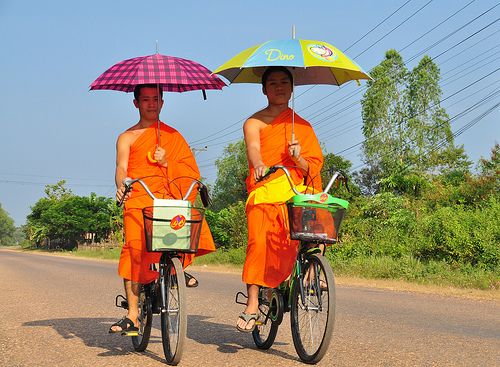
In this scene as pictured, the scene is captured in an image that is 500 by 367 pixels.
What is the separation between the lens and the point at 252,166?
221 inches

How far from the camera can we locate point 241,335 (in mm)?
6824

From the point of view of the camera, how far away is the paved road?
17.7 ft

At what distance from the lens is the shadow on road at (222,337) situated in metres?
5.87

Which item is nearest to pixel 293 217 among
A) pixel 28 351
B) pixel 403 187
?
pixel 28 351

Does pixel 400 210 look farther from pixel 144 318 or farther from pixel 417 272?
pixel 144 318

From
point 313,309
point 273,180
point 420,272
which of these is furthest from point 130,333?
point 420,272

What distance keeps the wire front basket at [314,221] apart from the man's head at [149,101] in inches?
69.3

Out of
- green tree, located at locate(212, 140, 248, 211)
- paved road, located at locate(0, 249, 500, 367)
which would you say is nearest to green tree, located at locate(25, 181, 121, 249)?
green tree, located at locate(212, 140, 248, 211)

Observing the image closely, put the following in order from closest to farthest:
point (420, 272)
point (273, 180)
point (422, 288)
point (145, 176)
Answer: point (273, 180)
point (145, 176)
point (422, 288)
point (420, 272)

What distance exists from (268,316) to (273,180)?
1036 mm

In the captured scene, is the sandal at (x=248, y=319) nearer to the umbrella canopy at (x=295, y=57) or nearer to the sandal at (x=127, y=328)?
the sandal at (x=127, y=328)

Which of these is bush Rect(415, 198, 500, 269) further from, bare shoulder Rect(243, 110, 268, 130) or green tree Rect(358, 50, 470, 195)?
green tree Rect(358, 50, 470, 195)

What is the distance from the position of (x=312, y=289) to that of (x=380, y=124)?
50.0m

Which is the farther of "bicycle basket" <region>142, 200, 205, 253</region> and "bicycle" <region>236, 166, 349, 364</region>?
"bicycle basket" <region>142, 200, 205, 253</region>
